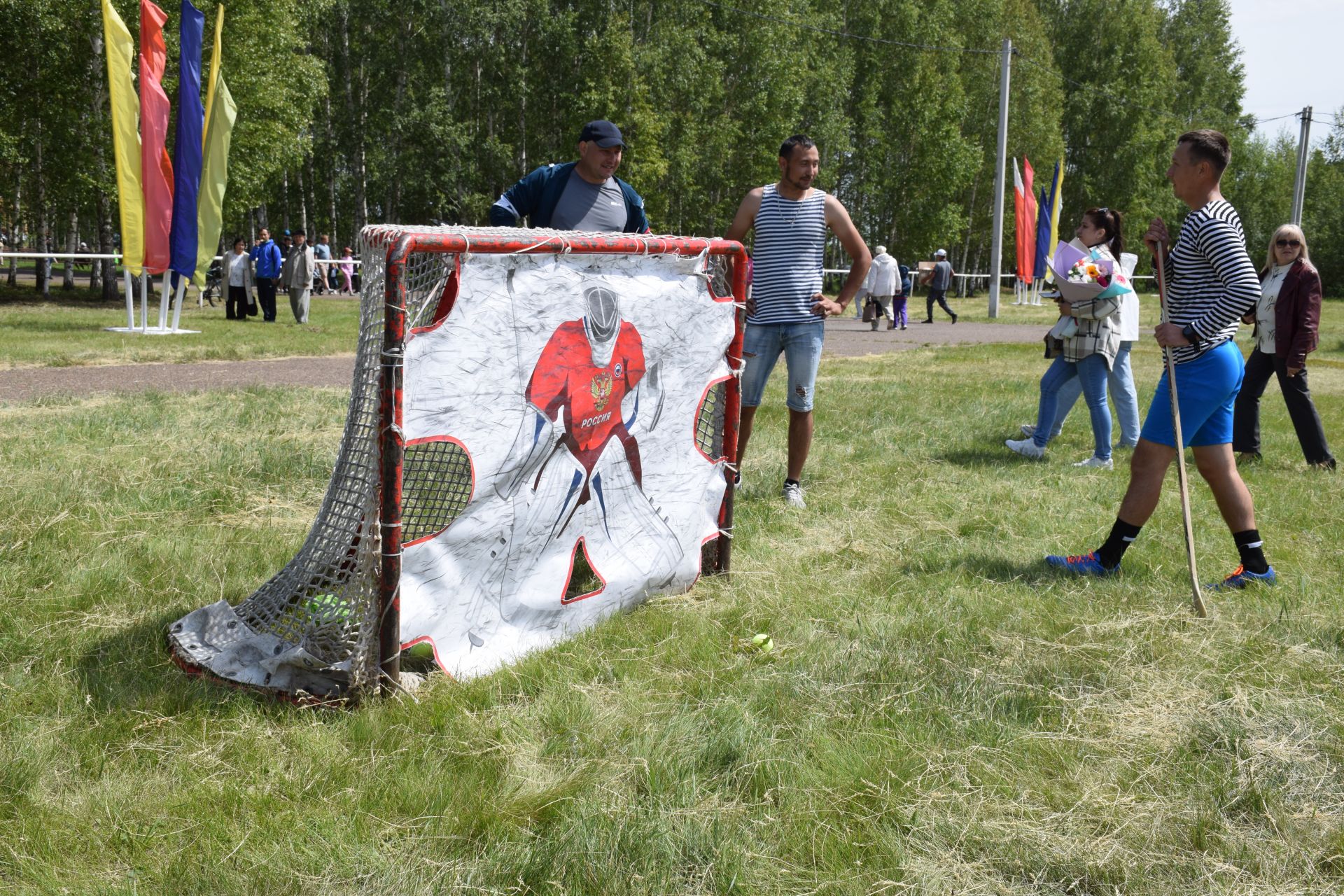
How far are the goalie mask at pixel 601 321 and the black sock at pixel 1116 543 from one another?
2.46 metres

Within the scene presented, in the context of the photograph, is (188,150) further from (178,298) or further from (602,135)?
(602,135)

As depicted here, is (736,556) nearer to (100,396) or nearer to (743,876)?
(743,876)

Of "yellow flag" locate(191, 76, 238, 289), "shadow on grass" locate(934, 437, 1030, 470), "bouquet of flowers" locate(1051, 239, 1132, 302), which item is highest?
"yellow flag" locate(191, 76, 238, 289)

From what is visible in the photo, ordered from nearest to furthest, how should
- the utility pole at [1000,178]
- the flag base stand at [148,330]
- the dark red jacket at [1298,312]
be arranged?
1. the dark red jacket at [1298,312]
2. the flag base stand at [148,330]
3. the utility pole at [1000,178]

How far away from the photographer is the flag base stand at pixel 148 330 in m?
15.7

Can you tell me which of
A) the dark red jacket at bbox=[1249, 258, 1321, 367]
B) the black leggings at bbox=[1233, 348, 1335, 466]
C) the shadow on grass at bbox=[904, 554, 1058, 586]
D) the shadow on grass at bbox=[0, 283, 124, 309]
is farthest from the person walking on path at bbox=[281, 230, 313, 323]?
the shadow on grass at bbox=[904, 554, 1058, 586]

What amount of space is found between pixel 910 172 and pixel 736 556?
151 feet

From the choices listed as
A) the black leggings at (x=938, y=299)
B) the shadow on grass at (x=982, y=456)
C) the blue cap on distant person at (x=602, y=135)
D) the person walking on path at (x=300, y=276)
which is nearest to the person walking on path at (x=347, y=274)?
the person walking on path at (x=300, y=276)

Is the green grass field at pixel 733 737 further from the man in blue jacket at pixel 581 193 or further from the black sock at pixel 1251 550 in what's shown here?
the man in blue jacket at pixel 581 193

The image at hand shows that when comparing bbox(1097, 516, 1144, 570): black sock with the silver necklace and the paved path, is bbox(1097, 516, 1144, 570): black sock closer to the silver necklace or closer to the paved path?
the silver necklace

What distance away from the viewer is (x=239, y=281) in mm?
20234

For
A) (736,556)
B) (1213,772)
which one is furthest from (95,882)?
(736,556)

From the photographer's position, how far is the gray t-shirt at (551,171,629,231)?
5.15 metres

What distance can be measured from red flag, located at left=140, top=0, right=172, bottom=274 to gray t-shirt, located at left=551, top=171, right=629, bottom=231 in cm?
1064
